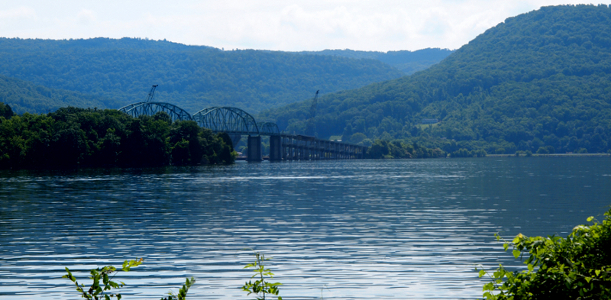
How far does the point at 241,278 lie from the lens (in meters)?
20.9

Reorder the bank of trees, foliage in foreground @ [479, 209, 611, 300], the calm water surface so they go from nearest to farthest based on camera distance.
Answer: foliage in foreground @ [479, 209, 611, 300] → the calm water surface → the bank of trees

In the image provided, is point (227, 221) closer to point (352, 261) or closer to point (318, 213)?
point (318, 213)

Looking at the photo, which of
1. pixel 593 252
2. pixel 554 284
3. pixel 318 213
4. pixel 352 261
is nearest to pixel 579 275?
pixel 554 284

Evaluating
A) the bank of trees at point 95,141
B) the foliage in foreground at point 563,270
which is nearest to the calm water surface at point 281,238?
the foliage in foreground at point 563,270

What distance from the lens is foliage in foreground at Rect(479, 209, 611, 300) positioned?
904cm

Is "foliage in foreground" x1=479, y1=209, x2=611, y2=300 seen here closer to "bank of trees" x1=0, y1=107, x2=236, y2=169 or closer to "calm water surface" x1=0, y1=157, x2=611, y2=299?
"calm water surface" x1=0, y1=157, x2=611, y2=299

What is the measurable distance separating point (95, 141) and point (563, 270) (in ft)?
439

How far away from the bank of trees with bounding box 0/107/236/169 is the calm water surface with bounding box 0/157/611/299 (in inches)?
2859

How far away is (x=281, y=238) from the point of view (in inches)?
1201

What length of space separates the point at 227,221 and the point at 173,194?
23066 millimetres

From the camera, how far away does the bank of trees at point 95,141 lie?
412 feet

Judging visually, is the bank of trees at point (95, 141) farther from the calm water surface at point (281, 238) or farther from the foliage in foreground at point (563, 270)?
the foliage in foreground at point (563, 270)

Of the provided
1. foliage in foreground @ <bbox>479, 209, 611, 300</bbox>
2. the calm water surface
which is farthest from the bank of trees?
foliage in foreground @ <bbox>479, 209, 611, 300</bbox>

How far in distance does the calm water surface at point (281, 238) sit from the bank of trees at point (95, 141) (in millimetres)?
72631
